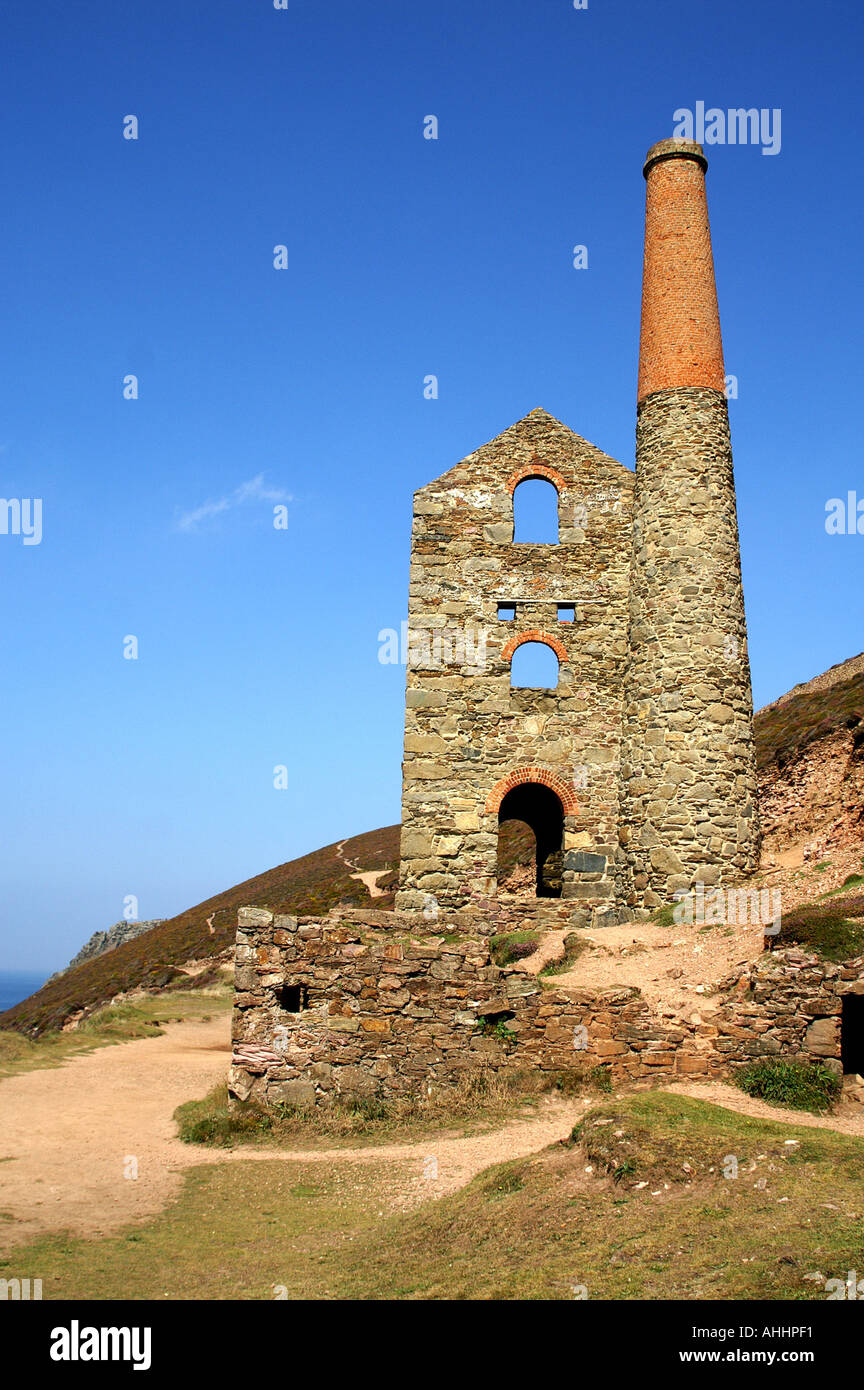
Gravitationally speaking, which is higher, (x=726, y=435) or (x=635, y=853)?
(x=726, y=435)

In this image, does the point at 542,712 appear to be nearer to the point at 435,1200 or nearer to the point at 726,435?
the point at 726,435

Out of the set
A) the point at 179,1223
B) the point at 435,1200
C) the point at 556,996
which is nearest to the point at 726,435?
the point at 556,996

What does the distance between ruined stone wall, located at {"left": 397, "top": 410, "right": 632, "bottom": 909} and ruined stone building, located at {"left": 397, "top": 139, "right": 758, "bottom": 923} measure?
0.12 ft

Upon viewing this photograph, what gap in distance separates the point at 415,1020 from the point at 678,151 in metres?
18.8

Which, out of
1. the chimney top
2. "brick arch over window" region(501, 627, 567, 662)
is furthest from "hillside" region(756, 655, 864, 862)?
the chimney top

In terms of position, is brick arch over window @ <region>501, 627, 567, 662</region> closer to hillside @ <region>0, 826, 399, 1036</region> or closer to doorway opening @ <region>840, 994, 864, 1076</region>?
doorway opening @ <region>840, 994, 864, 1076</region>

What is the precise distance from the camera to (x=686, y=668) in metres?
18.6

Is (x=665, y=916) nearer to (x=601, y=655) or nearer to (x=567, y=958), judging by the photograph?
(x=567, y=958)

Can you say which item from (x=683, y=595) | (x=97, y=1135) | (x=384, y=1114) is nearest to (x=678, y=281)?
(x=683, y=595)

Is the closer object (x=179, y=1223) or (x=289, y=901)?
(x=179, y=1223)

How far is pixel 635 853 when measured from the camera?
60.6 feet

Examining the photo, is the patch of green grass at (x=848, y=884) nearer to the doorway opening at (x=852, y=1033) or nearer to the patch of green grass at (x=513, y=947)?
the doorway opening at (x=852, y=1033)

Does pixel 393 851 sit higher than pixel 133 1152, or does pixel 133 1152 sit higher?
pixel 393 851

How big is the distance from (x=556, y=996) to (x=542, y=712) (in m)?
7.69
